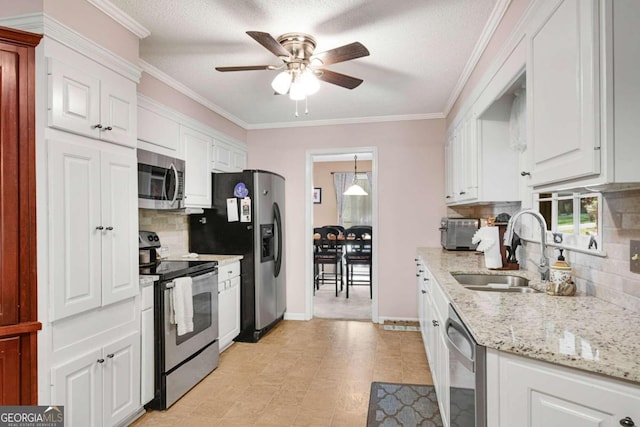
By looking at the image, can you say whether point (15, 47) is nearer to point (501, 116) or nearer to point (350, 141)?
point (501, 116)

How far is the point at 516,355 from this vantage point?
1.06 m

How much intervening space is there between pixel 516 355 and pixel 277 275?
10.4 ft

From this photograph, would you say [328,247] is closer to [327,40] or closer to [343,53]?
[327,40]

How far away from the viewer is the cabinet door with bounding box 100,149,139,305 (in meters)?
1.91

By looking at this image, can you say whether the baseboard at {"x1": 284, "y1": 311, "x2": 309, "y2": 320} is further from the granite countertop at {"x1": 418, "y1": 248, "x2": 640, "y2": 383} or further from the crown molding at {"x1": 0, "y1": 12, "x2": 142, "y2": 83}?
the crown molding at {"x1": 0, "y1": 12, "x2": 142, "y2": 83}

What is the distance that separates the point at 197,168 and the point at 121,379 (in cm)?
196

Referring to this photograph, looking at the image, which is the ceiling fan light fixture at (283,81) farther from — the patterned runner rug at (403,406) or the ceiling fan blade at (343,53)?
the patterned runner rug at (403,406)

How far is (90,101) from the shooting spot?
183 cm

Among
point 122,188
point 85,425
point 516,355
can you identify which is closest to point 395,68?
point 122,188

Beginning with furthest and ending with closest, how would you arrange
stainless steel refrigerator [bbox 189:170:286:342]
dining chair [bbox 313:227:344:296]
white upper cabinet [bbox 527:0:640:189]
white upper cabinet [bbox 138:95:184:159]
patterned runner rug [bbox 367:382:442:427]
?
dining chair [bbox 313:227:344:296] < stainless steel refrigerator [bbox 189:170:286:342] < white upper cabinet [bbox 138:95:184:159] < patterned runner rug [bbox 367:382:442:427] < white upper cabinet [bbox 527:0:640:189]

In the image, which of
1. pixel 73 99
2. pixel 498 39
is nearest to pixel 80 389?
pixel 73 99

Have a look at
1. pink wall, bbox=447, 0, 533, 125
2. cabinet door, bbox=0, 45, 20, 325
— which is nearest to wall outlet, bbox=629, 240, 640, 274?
pink wall, bbox=447, 0, 533, 125

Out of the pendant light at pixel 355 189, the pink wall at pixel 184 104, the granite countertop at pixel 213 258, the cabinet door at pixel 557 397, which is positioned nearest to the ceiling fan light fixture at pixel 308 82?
the pink wall at pixel 184 104

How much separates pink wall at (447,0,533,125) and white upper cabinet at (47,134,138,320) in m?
2.31
